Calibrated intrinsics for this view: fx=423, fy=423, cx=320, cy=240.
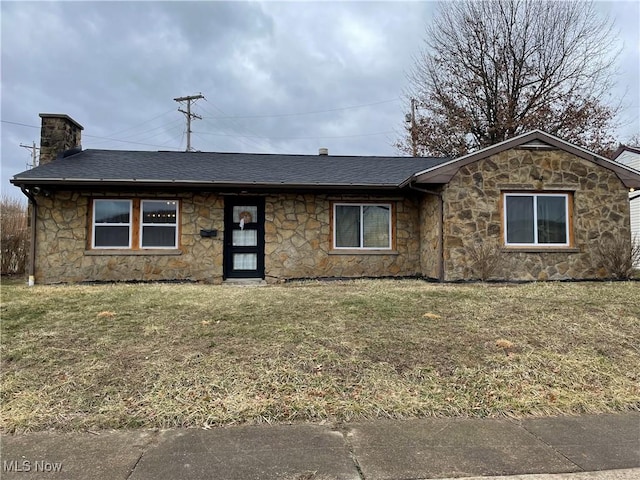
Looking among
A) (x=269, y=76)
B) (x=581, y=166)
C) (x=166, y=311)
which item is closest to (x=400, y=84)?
(x=269, y=76)

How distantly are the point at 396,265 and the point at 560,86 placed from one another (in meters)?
16.4

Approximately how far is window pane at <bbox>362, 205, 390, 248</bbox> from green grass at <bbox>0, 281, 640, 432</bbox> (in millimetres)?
4262

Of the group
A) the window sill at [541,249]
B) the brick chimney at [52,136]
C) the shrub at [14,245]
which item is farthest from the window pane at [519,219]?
the shrub at [14,245]

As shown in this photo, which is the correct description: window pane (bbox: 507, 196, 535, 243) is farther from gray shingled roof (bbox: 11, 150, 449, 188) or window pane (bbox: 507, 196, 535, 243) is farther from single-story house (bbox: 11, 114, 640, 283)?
gray shingled roof (bbox: 11, 150, 449, 188)

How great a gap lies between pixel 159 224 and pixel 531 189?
9.47 metres

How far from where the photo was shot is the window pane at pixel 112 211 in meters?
11.0

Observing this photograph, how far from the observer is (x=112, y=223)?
11016mm

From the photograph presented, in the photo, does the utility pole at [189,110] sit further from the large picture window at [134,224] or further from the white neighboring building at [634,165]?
the white neighboring building at [634,165]

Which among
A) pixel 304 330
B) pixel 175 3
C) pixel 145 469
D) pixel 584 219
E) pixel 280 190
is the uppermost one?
pixel 175 3

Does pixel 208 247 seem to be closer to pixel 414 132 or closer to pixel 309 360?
pixel 309 360

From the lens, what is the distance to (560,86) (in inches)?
843

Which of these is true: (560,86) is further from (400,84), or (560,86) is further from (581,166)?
(581,166)

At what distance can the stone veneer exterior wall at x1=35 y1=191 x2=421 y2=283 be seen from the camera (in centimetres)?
1076

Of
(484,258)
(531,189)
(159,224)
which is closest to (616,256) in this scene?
(531,189)
